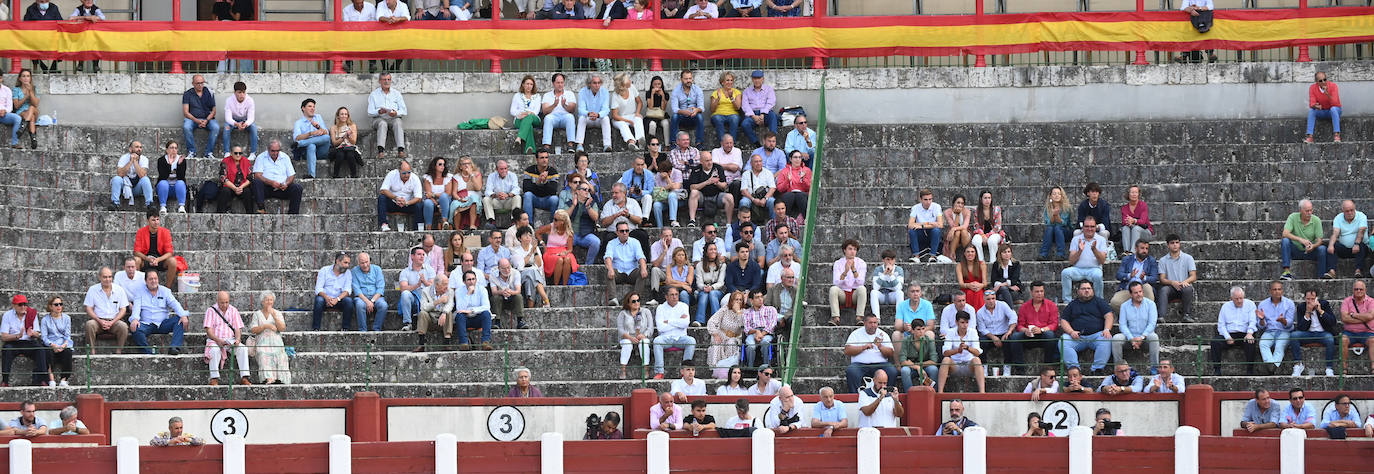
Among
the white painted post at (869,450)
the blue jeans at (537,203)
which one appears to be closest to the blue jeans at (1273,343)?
the white painted post at (869,450)

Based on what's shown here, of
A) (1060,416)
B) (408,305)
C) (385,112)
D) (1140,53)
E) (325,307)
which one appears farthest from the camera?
(1140,53)

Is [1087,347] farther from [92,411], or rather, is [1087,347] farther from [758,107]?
[92,411]

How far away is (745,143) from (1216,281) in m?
6.31

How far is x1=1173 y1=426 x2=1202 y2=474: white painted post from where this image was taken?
75.6ft

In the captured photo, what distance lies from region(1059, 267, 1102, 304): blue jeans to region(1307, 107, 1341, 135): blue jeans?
5.29 metres

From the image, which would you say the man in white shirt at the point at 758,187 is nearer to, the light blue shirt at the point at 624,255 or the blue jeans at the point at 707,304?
the light blue shirt at the point at 624,255

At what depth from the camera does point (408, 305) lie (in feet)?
85.4

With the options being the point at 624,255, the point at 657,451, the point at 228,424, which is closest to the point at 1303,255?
the point at 624,255

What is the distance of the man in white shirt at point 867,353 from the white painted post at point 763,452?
1498mm

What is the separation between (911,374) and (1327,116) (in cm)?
868

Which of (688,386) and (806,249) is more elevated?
(806,249)

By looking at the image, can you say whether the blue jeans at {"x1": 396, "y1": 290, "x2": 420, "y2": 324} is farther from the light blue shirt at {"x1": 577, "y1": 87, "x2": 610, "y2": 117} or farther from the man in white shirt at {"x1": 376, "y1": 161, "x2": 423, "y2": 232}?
the light blue shirt at {"x1": 577, "y1": 87, "x2": 610, "y2": 117}

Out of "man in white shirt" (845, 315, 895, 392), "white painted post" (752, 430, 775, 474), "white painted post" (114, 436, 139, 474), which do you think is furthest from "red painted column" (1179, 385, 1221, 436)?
"white painted post" (114, 436, 139, 474)

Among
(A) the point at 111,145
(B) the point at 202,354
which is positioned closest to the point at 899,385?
(B) the point at 202,354
